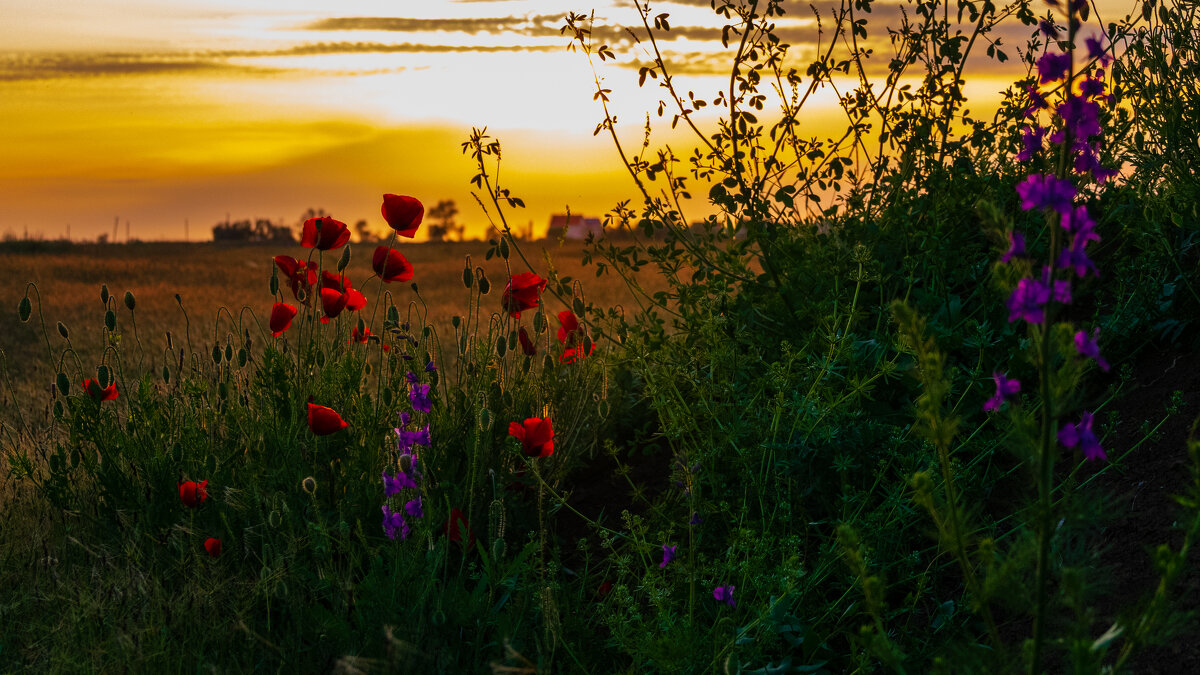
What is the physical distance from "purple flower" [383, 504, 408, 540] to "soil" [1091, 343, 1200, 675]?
162 centimetres

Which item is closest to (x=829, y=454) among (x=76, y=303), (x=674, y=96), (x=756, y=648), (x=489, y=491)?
(x=756, y=648)

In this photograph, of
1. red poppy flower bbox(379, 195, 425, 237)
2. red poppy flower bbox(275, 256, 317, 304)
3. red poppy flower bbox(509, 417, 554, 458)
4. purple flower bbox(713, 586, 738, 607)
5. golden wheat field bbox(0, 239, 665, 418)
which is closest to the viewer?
purple flower bbox(713, 586, 738, 607)

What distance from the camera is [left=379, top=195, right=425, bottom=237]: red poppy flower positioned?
304 cm

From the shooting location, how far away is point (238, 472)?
129 inches

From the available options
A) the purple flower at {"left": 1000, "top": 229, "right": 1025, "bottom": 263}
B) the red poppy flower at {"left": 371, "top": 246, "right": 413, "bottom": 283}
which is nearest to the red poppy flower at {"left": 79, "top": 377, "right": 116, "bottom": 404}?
the red poppy flower at {"left": 371, "top": 246, "right": 413, "bottom": 283}

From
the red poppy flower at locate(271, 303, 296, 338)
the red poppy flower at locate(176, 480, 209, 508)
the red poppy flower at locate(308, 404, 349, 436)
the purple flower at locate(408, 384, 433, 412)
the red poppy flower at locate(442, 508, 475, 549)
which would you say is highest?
the red poppy flower at locate(271, 303, 296, 338)

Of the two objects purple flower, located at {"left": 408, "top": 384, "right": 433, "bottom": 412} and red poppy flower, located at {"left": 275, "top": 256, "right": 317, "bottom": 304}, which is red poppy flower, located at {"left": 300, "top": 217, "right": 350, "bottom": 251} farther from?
purple flower, located at {"left": 408, "top": 384, "right": 433, "bottom": 412}

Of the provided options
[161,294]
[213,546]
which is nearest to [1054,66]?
[213,546]

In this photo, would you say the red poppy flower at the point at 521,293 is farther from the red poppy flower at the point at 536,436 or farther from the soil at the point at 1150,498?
the soil at the point at 1150,498

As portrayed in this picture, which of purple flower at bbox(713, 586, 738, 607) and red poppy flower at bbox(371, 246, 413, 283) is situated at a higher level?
red poppy flower at bbox(371, 246, 413, 283)

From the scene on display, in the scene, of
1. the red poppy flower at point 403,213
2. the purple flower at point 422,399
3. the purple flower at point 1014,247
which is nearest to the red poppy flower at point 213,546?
the purple flower at point 422,399

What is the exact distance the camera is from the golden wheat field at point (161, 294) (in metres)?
6.35

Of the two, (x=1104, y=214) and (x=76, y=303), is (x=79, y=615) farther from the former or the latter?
(x=76, y=303)

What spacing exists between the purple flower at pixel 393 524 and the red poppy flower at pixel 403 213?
0.94m
